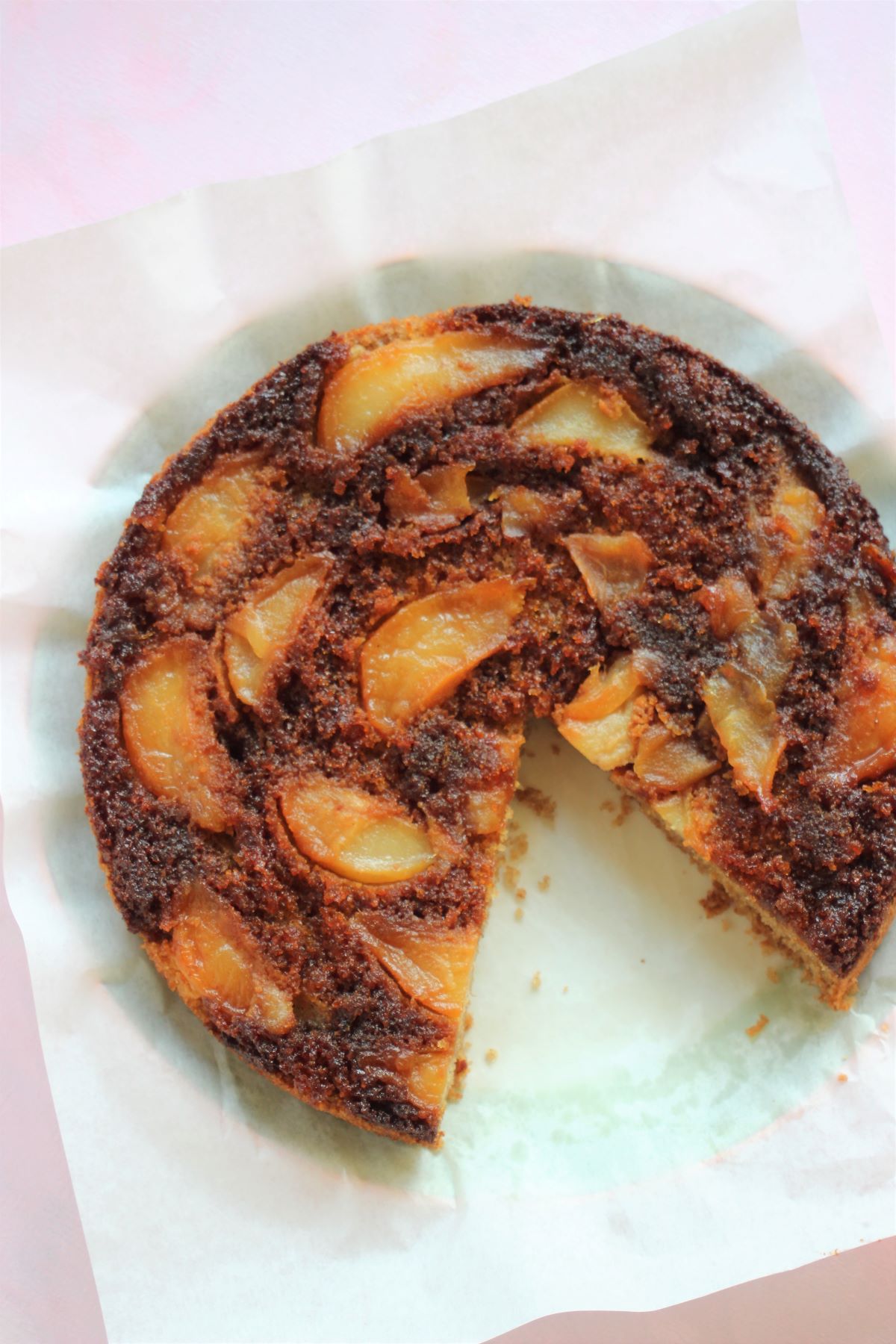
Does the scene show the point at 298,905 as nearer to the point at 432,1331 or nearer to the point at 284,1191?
the point at 284,1191

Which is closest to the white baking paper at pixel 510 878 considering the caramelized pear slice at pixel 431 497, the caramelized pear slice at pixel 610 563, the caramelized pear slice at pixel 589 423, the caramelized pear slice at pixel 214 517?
the caramelized pear slice at pixel 214 517

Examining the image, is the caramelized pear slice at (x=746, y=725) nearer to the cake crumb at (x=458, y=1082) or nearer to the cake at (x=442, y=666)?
the cake at (x=442, y=666)

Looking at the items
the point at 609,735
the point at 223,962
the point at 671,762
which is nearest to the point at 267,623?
the point at 223,962

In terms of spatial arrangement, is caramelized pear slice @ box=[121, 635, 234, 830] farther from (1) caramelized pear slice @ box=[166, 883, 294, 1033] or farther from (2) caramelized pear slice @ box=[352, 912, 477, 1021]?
(2) caramelized pear slice @ box=[352, 912, 477, 1021]

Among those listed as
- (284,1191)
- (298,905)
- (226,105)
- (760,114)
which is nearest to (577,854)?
(298,905)

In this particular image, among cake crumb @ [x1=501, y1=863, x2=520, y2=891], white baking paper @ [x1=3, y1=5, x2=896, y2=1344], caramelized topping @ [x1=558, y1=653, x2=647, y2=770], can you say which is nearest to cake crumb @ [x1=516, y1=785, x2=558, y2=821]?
white baking paper @ [x1=3, y1=5, x2=896, y2=1344]

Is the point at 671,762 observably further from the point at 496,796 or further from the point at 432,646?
the point at 432,646
